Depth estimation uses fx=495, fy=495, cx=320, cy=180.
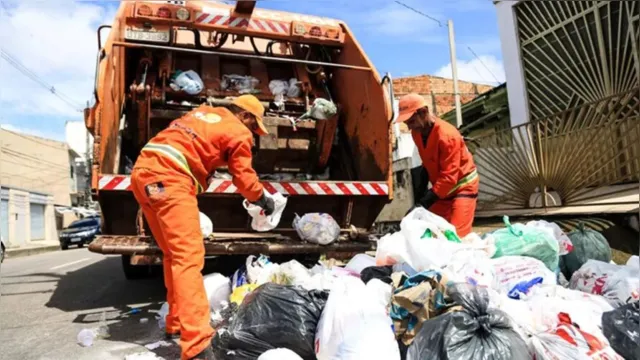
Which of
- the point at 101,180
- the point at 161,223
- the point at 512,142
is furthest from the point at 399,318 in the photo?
the point at 512,142

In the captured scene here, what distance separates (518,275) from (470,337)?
0.73 m

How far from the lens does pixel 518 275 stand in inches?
90.2

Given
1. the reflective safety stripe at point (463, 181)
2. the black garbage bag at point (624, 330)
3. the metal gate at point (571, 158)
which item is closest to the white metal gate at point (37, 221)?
the metal gate at point (571, 158)

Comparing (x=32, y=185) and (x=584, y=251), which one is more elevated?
(x=32, y=185)

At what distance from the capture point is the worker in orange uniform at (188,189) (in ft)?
7.10

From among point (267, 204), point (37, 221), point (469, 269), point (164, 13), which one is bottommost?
point (469, 269)

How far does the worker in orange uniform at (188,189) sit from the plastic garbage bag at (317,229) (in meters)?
0.69

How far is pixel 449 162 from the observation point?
3068mm

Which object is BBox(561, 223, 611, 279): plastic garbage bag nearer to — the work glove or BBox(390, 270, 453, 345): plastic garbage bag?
BBox(390, 270, 453, 345): plastic garbage bag

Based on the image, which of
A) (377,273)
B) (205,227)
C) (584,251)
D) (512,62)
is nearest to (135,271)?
(205,227)

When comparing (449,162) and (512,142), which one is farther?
(512,142)

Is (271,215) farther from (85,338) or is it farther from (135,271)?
(135,271)

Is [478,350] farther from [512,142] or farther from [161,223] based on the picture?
[512,142]

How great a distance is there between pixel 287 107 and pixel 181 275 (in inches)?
97.6
